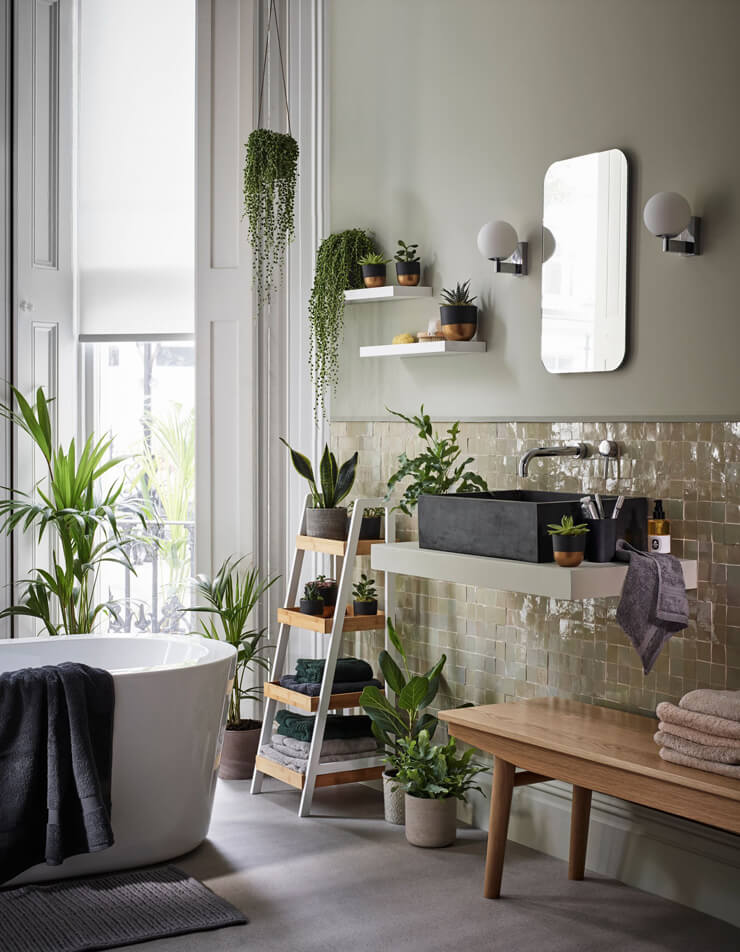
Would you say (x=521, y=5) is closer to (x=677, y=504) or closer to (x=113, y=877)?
(x=677, y=504)

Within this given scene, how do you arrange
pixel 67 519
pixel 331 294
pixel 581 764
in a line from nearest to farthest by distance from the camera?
pixel 581 764, pixel 331 294, pixel 67 519

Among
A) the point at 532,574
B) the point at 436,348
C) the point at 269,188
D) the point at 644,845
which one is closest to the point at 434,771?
the point at 644,845

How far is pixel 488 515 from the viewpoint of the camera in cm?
333

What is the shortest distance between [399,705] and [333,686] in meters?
0.30

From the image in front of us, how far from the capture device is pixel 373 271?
4.27 m

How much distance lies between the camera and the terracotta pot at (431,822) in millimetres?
3707

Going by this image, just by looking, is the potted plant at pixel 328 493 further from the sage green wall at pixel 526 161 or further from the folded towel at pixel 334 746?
the folded towel at pixel 334 746

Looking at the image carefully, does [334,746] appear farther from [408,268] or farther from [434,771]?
[408,268]

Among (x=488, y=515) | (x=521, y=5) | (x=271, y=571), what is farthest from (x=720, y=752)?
(x=271, y=571)

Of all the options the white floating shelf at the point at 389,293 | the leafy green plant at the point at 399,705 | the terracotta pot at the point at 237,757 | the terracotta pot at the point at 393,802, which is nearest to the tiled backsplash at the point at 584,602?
the leafy green plant at the point at 399,705

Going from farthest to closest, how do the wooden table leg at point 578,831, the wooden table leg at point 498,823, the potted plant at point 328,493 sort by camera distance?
the potted plant at point 328,493 → the wooden table leg at point 578,831 → the wooden table leg at point 498,823

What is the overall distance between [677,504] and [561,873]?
4.03 ft

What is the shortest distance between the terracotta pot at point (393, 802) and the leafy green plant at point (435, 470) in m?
0.97

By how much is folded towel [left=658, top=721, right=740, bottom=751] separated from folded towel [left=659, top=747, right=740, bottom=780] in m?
0.04
